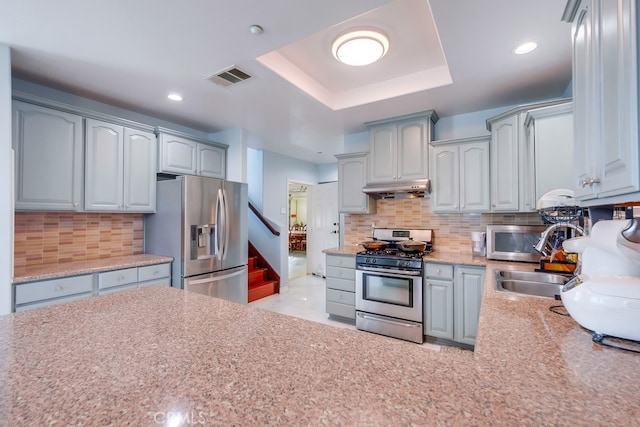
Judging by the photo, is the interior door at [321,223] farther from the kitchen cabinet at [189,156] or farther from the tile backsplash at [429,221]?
the kitchen cabinet at [189,156]

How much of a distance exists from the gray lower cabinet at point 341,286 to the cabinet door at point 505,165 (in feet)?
5.04

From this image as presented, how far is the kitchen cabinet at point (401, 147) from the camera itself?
124 inches

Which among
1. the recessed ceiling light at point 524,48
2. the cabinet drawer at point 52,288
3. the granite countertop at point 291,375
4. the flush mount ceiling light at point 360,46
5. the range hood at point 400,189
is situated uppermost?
the flush mount ceiling light at point 360,46

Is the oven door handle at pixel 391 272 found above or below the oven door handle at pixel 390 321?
above

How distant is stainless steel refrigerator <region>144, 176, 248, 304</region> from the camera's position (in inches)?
113

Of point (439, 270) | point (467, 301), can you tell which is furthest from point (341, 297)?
point (467, 301)

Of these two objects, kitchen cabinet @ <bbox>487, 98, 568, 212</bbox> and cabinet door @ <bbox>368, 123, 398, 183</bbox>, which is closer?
kitchen cabinet @ <bbox>487, 98, 568, 212</bbox>

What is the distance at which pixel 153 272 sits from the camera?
9.05ft

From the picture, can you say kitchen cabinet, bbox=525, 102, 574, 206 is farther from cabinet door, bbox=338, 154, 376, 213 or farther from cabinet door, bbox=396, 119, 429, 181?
cabinet door, bbox=338, 154, 376, 213

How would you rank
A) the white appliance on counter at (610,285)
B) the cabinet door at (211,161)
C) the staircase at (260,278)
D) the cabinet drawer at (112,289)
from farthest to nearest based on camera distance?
the staircase at (260,278) → the cabinet door at (211,161) → the cabinet drawer at (112,289) → the white appliance on counter at (610,285)

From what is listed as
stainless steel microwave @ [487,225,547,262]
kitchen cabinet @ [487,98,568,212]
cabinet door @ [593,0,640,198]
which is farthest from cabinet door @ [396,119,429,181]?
cabinet door @ [593,0,640,198]

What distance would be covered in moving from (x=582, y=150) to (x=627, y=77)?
0.43 meters

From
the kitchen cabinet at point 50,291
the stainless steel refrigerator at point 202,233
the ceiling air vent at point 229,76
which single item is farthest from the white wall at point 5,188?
the ceiling air vent at point 229,76

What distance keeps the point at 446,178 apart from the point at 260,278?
3.20m
